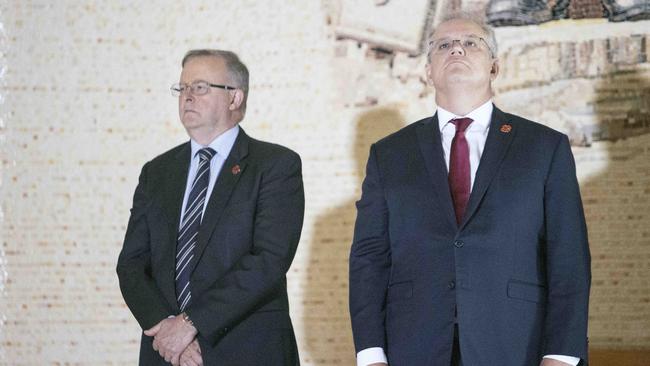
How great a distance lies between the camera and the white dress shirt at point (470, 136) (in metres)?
2.65

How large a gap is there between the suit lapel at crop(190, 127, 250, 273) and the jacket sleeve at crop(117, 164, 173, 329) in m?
0.16

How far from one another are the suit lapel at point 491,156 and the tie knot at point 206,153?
1.00 metres

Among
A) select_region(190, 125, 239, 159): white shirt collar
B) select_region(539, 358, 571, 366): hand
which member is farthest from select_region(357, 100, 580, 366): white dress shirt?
select_region(190, 125, 239, 159): white shirt collar

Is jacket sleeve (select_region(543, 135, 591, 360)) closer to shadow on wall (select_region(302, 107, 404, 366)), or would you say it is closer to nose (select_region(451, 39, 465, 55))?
nose (select_region(451, 39, 465, 55))

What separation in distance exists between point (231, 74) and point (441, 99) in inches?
33.4

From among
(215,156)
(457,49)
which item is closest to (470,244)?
(457,49)

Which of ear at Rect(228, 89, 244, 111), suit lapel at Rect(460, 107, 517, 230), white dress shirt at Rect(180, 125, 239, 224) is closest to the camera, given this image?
suit lapel at Rect(460, 107, 517, 230)

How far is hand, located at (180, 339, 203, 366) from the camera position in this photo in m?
2.95

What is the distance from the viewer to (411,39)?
4309mm

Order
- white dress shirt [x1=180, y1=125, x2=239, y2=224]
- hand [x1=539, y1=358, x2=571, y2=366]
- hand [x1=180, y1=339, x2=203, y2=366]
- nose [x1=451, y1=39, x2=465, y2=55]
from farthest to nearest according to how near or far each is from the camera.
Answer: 1. white dress shirt [x1=180, y1=125, x2=239, y2=224]
2. hand [x1=180, y1=339, x2=203, y2=366]
3. nose [x1=451, y1=39, x2=465, y2=55]
4. hand [x1=539, y1=358, x2=571, y2=366]

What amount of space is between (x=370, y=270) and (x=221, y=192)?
0.65 meters

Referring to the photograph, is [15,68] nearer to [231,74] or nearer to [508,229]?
[231,74]

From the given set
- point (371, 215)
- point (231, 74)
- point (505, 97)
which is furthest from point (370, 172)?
point (505, 97)

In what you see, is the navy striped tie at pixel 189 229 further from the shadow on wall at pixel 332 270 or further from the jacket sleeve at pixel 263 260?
the shadow on wall at pixel 332 270
